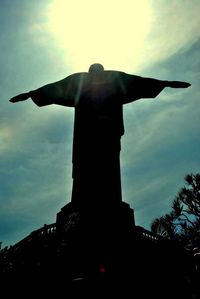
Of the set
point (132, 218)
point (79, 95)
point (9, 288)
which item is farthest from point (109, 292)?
point (79, 95)

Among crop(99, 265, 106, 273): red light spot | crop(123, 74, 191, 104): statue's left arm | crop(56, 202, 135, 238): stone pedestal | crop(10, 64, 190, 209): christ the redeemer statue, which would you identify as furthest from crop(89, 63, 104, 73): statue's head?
crop(99, 265, 106, 273): red light spot

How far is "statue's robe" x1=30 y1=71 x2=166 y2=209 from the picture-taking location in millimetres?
5523

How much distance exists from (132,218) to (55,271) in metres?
1.96

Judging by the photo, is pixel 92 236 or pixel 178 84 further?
pixel 178 84

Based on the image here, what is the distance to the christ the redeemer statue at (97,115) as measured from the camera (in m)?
5.53

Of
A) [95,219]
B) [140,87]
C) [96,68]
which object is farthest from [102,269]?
[96,68]

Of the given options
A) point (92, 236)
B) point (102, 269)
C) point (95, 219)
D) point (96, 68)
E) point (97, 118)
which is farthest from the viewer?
point (96, 68)

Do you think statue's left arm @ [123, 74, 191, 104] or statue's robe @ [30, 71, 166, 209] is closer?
statue's robe @ [30, 71, 166, 209]

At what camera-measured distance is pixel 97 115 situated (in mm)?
5977

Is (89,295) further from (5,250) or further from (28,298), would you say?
(5,250)

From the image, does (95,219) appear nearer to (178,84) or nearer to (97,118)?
(97,118)

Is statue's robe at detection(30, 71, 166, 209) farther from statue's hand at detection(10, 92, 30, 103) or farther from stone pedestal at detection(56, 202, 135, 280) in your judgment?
stone pedestal at detection(56, 202, 135, 280)

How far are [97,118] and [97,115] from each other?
0.23 feet

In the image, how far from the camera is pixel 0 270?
3848 millimetres
